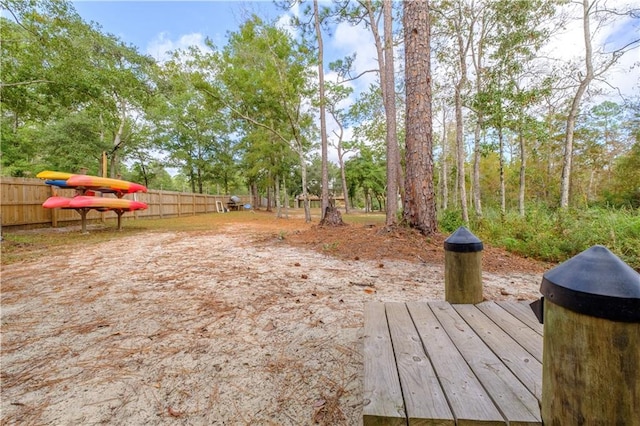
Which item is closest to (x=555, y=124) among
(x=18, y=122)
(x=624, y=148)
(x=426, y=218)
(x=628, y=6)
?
(x=624, y=148)

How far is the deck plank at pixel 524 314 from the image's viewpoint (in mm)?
1382

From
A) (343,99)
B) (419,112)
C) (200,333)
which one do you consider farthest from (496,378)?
(343,99)

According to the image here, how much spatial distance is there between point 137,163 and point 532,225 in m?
26.3

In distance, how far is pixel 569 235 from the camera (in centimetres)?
484

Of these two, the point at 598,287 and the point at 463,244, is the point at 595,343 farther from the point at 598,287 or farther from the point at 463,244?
the point at 463,244

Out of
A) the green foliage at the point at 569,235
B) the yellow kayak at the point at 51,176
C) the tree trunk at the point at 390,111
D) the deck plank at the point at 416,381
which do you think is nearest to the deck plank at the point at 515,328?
the deck plank at the point at 416,381

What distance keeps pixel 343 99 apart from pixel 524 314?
43.7 ft

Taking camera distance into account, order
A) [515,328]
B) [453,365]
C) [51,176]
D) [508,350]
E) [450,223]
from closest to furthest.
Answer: [453,365]
[508,350]
[515,328]
[51,176]
[450,223]

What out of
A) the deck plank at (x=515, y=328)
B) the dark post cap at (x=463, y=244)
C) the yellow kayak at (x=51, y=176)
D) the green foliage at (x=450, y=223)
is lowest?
the deck plank at (x=515, y=328)

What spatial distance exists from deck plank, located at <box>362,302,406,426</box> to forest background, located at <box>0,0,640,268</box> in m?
5.04

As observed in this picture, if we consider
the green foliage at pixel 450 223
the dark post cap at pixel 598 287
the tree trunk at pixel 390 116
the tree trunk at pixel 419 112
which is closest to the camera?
the dark post cap at pixel 598 287

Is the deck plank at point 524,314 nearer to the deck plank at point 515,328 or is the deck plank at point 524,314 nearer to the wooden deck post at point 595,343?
the deck plank at point 515,328

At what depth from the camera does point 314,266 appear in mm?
4016

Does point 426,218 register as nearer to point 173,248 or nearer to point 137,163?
point 173,248
